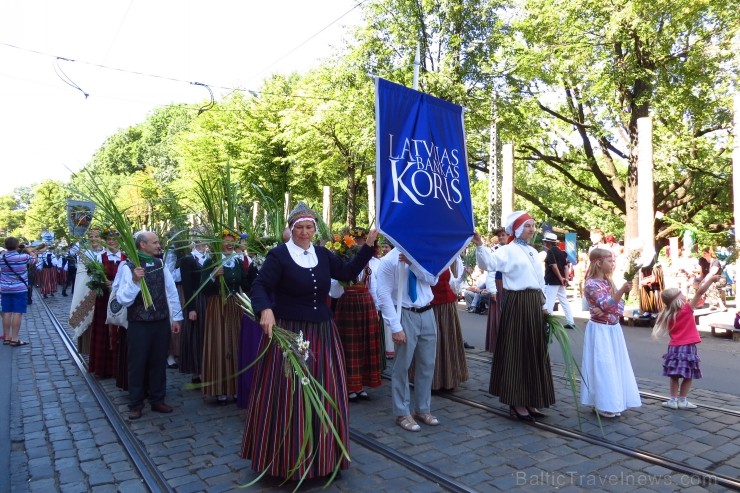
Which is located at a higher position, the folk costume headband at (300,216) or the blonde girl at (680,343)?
the folk costume headband at (300,216)

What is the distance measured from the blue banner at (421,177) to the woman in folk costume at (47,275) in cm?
1919

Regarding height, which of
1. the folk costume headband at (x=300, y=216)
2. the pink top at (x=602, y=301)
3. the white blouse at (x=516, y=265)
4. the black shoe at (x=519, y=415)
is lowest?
the black shoe at (x=519, y=415)

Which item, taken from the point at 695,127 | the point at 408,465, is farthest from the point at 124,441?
the point at 695,127

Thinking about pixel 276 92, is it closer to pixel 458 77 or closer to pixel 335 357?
pixel 458 77

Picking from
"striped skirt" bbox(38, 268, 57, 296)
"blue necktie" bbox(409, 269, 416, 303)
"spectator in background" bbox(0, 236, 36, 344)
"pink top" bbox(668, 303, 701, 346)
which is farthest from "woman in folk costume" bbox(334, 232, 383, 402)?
"striped skirt" bbox(38, 268, 57, 296)

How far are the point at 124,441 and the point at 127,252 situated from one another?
5.74 feet

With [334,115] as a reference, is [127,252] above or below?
below

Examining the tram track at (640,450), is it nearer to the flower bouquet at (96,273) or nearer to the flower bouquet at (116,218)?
the flower bouquet at (116,218)

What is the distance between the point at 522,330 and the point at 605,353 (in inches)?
32.6

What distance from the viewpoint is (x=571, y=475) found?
4035mm

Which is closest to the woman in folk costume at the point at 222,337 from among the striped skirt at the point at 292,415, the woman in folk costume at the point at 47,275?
the striped skirt at the point at 292,415

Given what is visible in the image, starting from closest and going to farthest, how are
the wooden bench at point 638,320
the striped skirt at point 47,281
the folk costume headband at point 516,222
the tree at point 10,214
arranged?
1. the folk costume headband at point 516,222
2. the wooden bench at point 638,320
3. the striped skirt at point 47,281
4. the tree at point 10,214

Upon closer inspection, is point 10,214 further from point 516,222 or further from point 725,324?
point 516,222

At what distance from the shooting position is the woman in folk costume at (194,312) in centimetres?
661
